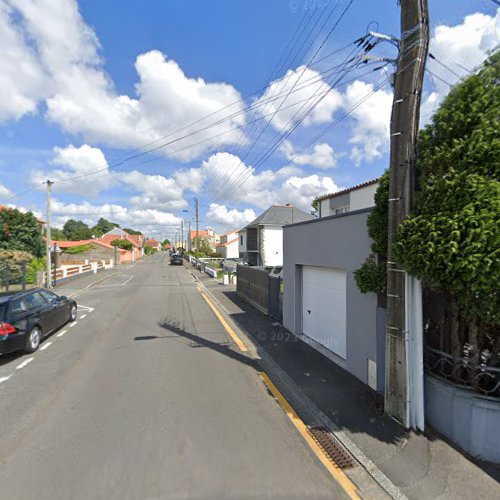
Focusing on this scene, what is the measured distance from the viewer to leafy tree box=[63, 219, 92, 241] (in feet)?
310

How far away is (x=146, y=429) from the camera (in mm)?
3768

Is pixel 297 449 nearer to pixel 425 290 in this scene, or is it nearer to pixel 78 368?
pixel 425 290

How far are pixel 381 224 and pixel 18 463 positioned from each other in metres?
5.23

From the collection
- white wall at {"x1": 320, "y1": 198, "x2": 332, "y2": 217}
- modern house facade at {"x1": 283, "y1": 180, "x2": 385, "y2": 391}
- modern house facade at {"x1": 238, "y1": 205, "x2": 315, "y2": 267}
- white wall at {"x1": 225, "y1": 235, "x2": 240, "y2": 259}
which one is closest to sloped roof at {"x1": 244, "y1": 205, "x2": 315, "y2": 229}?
modern house facade at {"x1": 238, "y1": 205, "x2": 315, "y2": 267}

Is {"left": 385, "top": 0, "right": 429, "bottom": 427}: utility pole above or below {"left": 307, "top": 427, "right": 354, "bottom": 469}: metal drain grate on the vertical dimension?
above

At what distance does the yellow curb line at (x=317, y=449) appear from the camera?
9.48 ft

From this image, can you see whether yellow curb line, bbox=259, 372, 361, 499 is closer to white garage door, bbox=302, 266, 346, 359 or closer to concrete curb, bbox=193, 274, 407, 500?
concrete curb, bbox=193, 274, 407, 500

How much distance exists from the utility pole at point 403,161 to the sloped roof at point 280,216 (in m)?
26.0

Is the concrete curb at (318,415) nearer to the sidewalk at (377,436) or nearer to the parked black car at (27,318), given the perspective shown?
the sidewalk at (377,436)

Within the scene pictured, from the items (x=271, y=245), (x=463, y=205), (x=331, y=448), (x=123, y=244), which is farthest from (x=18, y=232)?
(x=123, y=244)

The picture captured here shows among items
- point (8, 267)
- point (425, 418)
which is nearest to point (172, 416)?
point (425, 418)

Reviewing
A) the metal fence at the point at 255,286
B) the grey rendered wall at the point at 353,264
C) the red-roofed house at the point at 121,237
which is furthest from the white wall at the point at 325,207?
the red-roofed house at the point at 121,237

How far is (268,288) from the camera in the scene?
10180 mm

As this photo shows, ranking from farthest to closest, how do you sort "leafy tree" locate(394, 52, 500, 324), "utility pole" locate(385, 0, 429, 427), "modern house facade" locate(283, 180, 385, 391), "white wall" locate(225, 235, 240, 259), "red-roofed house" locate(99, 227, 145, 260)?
"red-roofed house" locate(99, 227, 145, 260) < "white wall" locate(225, 235, 240, 259) < "modern house facade" locate(283, 180, 385, 391) < "utility pole" locate(385, 0, 429, 427) < "leafy tree" locate(394, 52, 500, 324)
